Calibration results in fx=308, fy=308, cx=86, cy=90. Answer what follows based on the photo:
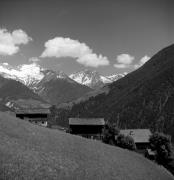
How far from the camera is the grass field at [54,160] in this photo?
29.4 metres

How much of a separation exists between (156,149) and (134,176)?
3467 centimetres

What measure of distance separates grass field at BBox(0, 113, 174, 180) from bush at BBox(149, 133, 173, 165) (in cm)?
1890

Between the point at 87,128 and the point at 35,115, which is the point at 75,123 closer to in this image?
the point at 87,128

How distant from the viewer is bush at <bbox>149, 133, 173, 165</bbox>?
75500mm

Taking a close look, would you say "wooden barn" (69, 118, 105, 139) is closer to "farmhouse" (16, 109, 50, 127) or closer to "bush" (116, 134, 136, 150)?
"farmhouse" (16, 109, 50, 127)

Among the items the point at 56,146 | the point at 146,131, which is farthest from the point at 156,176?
the point at 146,131

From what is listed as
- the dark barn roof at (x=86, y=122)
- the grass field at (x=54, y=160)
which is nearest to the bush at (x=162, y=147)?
the grass field at (x=54, y=160)

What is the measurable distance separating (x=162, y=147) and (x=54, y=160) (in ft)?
Answer: 157

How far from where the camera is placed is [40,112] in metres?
108

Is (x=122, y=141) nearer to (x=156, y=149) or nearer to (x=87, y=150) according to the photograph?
(x=156, y=149)

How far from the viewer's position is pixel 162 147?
7712 cm

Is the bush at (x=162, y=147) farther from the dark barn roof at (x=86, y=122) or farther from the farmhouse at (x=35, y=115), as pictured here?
the farmhouse at (x=35, y=115)

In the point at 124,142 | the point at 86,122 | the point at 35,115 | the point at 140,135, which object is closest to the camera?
the point at 124,142

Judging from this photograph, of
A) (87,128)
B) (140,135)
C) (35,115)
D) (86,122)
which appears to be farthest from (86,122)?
(140,135)
